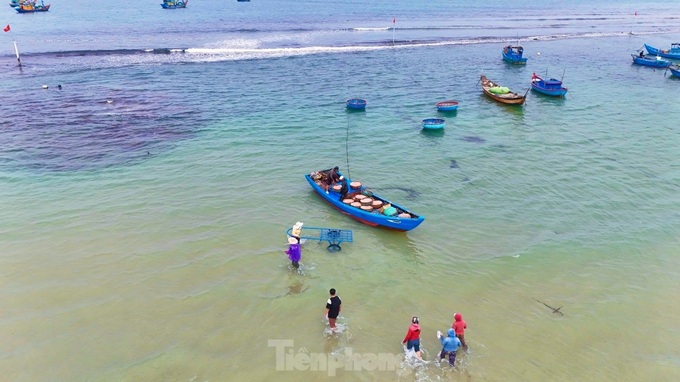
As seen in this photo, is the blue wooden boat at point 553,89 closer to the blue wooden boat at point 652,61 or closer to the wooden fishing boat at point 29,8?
the blue wooden boat at point 652,61

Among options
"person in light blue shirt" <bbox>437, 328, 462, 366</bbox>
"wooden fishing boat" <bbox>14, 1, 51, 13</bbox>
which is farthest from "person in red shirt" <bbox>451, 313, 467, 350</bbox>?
"wooden fishing boat" <bbox>14, 1, 51, 13</bbox>

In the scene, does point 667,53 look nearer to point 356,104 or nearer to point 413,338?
point 356,104

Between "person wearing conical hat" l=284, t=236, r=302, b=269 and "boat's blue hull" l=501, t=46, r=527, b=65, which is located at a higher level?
"boat's blue hull" l=501, t=46, r=527, b=65

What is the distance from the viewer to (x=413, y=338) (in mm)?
12875

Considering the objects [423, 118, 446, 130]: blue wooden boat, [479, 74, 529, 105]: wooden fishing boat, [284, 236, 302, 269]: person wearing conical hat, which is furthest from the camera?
[479, 74, 529, 105]: wooden fishing boat

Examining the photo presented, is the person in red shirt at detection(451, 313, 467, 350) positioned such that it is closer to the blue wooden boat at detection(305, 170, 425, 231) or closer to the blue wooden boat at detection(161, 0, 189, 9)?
the blue wooden boat at detection(305, 170, 425, 231)

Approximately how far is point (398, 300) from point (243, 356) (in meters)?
5.97

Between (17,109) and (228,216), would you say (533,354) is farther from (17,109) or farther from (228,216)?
(17,109)

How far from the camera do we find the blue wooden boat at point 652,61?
55125 millimetres

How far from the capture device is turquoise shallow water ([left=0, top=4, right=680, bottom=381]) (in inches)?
542

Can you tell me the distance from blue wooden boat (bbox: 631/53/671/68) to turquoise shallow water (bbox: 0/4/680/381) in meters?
18.6

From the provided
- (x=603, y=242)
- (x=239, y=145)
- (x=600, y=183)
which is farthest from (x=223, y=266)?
(x=600, y=183)

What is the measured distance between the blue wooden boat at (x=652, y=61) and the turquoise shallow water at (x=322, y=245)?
18643 mm

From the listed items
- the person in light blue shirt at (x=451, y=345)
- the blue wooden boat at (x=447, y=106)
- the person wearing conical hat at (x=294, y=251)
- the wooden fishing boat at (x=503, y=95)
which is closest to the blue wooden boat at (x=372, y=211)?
the person wearing conical hat at (x=294, y=251)
